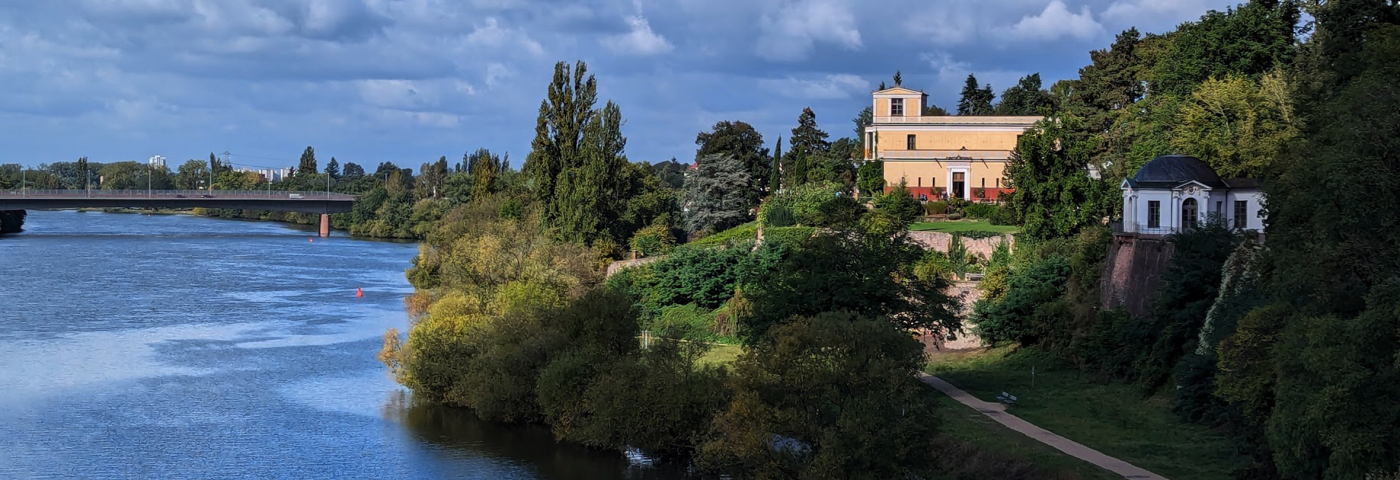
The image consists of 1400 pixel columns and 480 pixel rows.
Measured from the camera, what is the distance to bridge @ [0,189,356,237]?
11275 centimetres

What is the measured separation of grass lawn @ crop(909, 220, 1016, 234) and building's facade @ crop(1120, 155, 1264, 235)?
1106 cm

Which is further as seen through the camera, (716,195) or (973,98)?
(973,98)

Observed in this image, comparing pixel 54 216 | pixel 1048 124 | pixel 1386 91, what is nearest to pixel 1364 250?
pixel 1386 91

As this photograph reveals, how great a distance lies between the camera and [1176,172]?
4047 centimetres

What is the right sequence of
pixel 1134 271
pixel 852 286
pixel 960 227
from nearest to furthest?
pixel 852 286, pixel 1134 271, pixel 960 227

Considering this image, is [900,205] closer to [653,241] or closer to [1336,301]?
[653,241]

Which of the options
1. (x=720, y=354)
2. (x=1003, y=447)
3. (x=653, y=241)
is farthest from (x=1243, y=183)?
(x=653, y=241)

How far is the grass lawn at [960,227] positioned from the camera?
2136 inches

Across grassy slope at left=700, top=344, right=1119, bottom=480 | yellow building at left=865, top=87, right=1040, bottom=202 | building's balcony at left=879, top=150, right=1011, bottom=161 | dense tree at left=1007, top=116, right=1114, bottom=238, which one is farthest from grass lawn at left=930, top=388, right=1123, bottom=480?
building's balcony at left=879, top=150, right=1011, bottom=161

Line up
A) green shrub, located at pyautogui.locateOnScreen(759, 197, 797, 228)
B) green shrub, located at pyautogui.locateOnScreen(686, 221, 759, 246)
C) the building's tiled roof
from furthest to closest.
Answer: green shrub, located at pyautogui.locateOnScreen(759, 197, 797, 228)
green shrub, located at pyautogui.locateOnScreen(686, 221, 759, 246)
the building's tiled roof

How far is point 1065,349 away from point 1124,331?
123 inches

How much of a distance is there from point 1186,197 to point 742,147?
48.0 metres

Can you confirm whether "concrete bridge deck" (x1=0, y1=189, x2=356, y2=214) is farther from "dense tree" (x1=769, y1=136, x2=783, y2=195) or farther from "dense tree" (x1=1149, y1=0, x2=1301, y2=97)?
"dense tree" (x1=1149, y1=0, x2=1301, y2=97)

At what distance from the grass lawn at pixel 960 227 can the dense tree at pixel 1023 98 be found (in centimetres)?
2624
